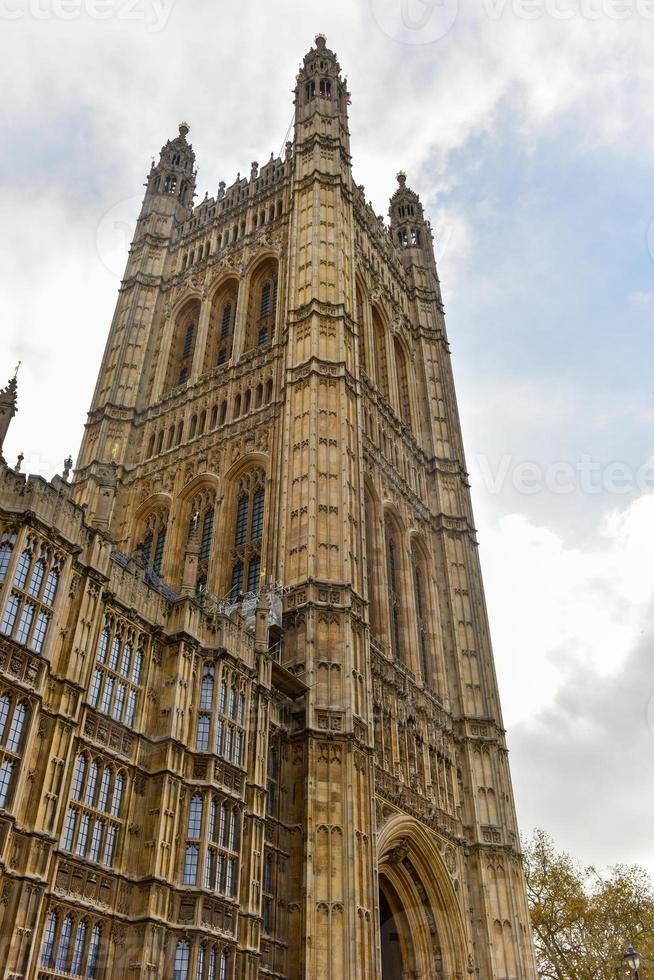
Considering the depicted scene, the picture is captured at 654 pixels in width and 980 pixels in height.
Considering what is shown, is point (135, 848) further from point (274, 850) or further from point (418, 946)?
point (418, 946)

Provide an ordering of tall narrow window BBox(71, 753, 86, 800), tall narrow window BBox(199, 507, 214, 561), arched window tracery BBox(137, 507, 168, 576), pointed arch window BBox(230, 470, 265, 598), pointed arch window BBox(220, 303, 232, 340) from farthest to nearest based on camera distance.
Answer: pointed arch window BBox(220, 303, 232, 340)
arched window tracery BBox(137, 507, 168, 576)
tall narrow window BBox(199, 507, 214, 561)
pointed arch window BBox(230, 470, 265, 598)
tall narrow window BBox(71, 753, 86, 800)

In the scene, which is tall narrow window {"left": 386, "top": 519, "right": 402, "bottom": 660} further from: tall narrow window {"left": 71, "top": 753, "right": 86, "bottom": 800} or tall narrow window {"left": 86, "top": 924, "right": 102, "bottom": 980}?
tall narrow window {"left": 86, "top": 924, "right": 102, "bottom": 980}

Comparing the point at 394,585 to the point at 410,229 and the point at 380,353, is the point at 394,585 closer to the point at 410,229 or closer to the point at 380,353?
the point at 380,353

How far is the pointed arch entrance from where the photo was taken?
26.9 metres

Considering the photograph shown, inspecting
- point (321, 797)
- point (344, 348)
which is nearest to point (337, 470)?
point (344, 348)

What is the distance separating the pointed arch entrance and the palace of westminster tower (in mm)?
79

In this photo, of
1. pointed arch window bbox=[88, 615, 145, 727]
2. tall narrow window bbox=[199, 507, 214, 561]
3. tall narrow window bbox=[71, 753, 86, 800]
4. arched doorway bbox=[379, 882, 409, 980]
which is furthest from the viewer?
tall narrow window bbox=[199, 507, 214, 561]

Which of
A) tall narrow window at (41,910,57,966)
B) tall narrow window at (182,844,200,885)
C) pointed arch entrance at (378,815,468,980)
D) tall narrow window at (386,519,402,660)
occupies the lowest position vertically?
tall narrow window at (41,910,57,966)

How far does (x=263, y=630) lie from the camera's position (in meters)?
23.1

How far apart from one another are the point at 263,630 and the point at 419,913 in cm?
1154

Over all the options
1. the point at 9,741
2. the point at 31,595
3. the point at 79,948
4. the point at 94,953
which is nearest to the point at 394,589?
the point at 31,595

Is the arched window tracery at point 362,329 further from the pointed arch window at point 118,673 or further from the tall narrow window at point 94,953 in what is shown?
the tall narrow window at point 94,953

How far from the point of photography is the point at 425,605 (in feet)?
118

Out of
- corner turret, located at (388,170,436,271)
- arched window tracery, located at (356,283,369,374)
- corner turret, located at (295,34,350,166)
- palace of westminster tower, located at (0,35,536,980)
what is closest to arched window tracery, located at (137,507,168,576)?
palace of westminster tower, located at (0,35,536,980)
